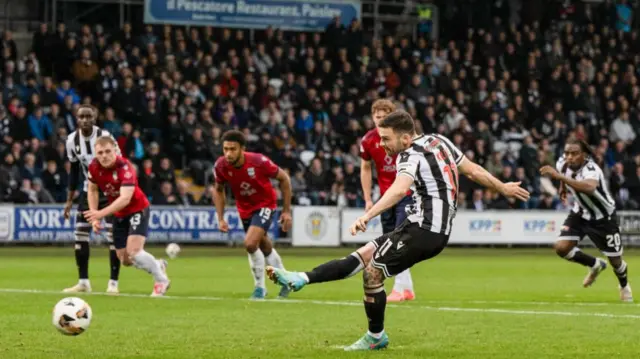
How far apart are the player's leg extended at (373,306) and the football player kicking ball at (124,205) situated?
6649mm

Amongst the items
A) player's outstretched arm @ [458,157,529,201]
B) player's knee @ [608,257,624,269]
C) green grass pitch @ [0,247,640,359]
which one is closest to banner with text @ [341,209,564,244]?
A: green grass pitch @ [0,247,640,359]

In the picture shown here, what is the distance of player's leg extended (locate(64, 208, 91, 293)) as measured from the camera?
18391 mm

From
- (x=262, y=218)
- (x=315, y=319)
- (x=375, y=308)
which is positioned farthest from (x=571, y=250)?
(x=375, y=308)

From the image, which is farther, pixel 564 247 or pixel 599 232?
pixel 564 247

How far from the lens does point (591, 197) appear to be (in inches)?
720

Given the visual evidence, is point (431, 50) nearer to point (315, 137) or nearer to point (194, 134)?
point (315, 137)

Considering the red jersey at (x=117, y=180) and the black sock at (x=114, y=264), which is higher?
the red jersey at (x=117, y=180)

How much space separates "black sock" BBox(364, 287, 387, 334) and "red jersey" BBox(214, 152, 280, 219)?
6.42 m

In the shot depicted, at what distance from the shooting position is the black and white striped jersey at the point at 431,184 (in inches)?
432

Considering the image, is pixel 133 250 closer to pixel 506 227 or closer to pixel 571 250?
pixel 571 250

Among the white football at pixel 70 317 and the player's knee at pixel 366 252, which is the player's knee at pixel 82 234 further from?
the player's knee at pixel 366 252

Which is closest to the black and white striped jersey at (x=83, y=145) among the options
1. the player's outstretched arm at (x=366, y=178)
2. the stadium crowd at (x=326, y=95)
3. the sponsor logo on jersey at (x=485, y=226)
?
the player's outstretched arm at (x=366, y=178)

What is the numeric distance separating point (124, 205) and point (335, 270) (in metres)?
6.63

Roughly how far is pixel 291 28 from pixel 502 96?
6.80 m
